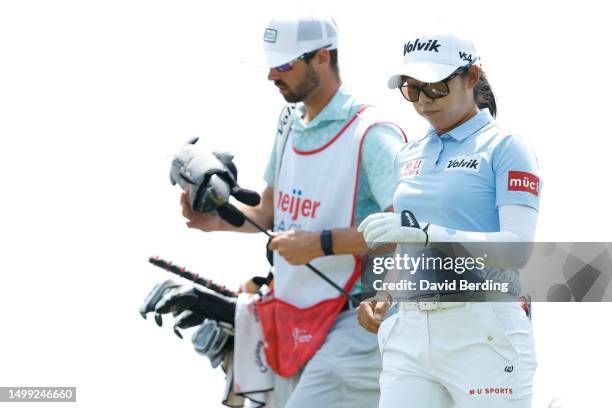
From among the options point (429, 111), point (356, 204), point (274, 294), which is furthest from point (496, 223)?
point (274, 294)

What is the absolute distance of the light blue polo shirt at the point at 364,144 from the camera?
20.2 ft

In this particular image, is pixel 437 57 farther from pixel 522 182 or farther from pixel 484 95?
pixel 522 182

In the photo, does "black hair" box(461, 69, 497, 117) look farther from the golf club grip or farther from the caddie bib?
the golf club grip

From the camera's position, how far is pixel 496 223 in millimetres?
4949

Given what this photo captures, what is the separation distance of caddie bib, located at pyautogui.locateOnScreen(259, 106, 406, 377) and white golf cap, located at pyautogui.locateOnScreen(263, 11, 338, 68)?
Answer: 15.2 inches

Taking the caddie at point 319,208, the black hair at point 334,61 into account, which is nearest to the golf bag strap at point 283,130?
the caddie at point 319,208

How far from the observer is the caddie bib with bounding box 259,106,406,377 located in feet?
20.8

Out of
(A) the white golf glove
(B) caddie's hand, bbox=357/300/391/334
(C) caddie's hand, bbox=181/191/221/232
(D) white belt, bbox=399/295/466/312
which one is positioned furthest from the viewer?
(C) caddie's hand, bbox=181/191/221/232

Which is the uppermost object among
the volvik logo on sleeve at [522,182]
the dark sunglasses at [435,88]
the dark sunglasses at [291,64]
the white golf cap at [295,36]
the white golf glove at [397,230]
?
the white golf cap at [295,36]

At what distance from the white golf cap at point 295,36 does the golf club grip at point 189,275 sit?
1173 millimetres

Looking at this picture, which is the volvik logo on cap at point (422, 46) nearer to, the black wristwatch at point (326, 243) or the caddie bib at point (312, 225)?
the caddie bib at point (312, 225)

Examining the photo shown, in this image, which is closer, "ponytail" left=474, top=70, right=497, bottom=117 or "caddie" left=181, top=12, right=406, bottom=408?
"ponytail" left=474, top=70, right=497, bottom=117

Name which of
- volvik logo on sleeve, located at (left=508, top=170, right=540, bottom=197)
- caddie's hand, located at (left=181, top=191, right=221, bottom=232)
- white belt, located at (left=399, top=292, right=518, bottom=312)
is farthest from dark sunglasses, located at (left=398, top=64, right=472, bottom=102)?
caddie's hand, located at (left=181, top=191, right=221, bottom=232)

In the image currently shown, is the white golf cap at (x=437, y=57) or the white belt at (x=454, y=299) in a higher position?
the white golf cap at (x=437, y=57)
